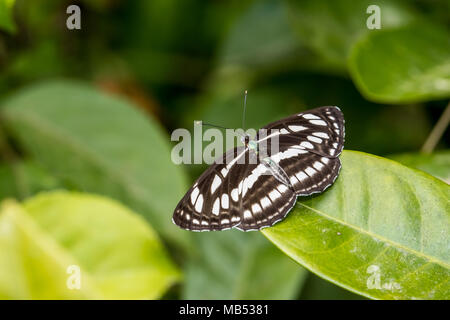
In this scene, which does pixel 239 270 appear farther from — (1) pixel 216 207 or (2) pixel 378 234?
(2) pixel 378 234

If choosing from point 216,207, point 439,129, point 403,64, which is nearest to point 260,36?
point 403,64

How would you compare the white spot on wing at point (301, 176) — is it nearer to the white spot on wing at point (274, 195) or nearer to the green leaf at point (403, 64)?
the white spot on wing at point (274, 195)

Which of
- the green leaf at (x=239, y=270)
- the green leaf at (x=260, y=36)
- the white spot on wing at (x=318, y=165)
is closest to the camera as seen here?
the white spot on wing at (x=318, y=165)

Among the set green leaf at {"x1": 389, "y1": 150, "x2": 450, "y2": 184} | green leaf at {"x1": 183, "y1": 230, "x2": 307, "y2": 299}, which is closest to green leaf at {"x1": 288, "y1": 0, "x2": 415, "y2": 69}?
green leaf at {"x1": 389, "y1": 150, "x2": 450, "y2": 184}

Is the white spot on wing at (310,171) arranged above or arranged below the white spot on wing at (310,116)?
below

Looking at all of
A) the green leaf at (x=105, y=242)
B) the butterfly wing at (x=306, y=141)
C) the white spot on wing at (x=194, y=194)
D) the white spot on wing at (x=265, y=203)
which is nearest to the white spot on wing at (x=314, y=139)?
the butterfly wing at (x=306, y=141)

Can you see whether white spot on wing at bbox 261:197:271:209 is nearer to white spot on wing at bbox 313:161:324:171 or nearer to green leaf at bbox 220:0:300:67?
white spot on wing at bbox 313:161:324:171
